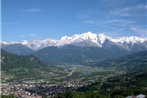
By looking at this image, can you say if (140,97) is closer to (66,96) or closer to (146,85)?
(66,96)

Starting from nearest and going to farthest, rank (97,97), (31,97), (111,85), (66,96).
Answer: (97,97) → (66,96) → (31,97) → (111,85)

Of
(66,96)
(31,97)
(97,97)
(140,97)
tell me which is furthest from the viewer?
(31,97)

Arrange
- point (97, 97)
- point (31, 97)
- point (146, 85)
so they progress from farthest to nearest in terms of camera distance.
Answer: point (31, 97), point (146, 85), point (97, 97)

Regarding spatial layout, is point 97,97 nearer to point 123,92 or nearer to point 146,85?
point 123,92

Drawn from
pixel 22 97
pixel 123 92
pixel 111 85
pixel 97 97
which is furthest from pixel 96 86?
pixel 97 97

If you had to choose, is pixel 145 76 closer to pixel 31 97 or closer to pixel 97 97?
pixel 31 97

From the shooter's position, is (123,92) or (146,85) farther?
(146,85)

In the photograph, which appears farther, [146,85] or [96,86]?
[96,86]

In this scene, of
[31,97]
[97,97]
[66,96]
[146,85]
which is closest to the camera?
[97,97]

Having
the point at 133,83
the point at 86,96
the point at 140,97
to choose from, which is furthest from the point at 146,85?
the point at 140,97
